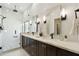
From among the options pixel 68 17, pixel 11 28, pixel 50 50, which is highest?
pixel 68 17

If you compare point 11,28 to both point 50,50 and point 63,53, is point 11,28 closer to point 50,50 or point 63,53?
point 50,50

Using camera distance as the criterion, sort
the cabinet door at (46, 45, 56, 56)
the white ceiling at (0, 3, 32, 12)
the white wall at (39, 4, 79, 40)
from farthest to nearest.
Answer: the white ceiling at (0, 3, 32, 12) < the white wall at (39, 4, 79, 40) < the cabinet door at (46, 45, 56, 56)

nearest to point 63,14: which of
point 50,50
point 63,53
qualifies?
point 50,50

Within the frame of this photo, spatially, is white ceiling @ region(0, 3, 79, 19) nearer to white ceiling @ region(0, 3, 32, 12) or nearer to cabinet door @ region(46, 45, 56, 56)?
white ceiling @ region(0, 3, 32, 12)

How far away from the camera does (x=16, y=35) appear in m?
3.07

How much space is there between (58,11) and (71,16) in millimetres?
543

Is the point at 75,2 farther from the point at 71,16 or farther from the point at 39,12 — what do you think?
the point at 39,12

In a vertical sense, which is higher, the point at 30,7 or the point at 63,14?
the point at 30,7

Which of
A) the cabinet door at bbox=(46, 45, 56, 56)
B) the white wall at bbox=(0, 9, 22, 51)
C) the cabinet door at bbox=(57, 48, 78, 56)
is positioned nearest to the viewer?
the cabinet door at bbox=(57, 48, 78, 56)

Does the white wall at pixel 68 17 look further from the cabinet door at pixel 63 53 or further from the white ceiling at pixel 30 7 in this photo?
the cabinet door at pixel 63 53

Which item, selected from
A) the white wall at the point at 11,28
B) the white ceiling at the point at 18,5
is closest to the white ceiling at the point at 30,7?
the white ceiling at the point at 18,5

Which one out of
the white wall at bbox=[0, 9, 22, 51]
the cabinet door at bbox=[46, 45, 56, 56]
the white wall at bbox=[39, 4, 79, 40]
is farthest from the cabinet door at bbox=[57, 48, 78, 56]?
the white wall at bbox=[0, 9, 22, 51]

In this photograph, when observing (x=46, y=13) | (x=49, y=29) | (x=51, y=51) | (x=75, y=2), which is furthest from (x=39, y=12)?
(x=51, y=51)

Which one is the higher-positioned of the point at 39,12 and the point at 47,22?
the point at 39,12
